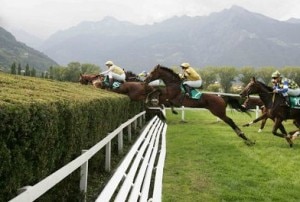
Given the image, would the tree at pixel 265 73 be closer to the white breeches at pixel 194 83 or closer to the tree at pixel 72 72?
the tree at pixel 72 72

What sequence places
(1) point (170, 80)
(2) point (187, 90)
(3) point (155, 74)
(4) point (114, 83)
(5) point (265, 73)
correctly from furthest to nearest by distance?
1. (5) point (265, 73)
2. (4) point (114, 83)
3. (3) point (155, 74)
4. (1) point (170, 80)
5. (2) point (187, 90)

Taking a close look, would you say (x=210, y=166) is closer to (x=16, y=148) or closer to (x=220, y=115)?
(x=220, y=115)

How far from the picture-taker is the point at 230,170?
337 inches

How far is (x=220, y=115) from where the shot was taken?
14125mm

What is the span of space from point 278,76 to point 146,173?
28.9ft

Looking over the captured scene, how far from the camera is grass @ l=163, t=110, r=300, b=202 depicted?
662 centimetres

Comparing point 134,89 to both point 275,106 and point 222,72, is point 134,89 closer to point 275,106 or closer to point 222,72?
point 275,106

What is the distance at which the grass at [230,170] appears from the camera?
6621 millimetres

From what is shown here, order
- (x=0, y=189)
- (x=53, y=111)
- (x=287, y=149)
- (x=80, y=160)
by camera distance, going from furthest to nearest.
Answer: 1. (x=287, y=149)
2. (x=80, y=160)
3. (x=53, y=111)
4. (x=0, y=189)

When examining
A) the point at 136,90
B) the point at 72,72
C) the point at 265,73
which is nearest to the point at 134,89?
the point at 136,90

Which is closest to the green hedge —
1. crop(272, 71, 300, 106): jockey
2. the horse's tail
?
crop(272, 71, 300, 106): jockey

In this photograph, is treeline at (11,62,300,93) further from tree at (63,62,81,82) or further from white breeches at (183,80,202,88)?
white breeches at (183,80,202,88)

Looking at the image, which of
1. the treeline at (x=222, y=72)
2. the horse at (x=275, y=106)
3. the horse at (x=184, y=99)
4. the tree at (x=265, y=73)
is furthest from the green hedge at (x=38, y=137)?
the tree at (x=265, y=73)

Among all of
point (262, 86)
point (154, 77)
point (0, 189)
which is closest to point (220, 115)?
point (262, 86)
